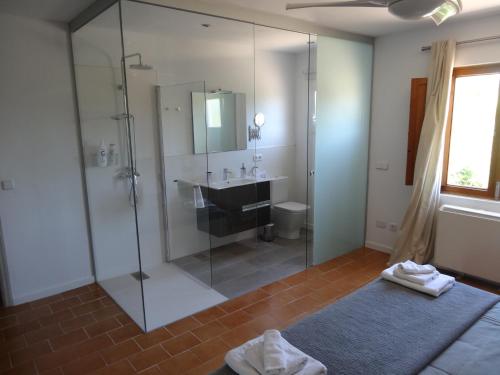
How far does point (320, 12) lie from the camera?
3.13 m

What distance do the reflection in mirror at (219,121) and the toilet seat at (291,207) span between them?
78cm

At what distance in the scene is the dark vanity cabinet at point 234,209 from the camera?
372 centimetres

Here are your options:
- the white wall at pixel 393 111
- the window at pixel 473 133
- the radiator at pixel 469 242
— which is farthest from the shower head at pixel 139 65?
the radiator at pixel 469 242

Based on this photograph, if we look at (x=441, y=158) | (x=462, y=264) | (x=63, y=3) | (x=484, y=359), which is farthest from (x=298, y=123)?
(x=484, y=359)

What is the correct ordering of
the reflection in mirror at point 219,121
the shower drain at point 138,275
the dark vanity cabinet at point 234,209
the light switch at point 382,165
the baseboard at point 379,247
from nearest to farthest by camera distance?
the shower drain at point 138,275
the reflection in mirror at point 219,121
the dark vanity cabinet at point 234,209
the light switch at point 382,165
the baseboard at point 379,247

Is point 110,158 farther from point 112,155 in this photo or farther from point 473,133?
point 473,133

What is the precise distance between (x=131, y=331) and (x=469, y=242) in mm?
3154

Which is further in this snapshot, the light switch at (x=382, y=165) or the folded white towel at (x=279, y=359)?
the light switch at (x=382, y=165)

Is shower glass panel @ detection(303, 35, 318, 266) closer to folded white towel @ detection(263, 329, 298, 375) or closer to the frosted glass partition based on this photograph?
the frosted glass partition

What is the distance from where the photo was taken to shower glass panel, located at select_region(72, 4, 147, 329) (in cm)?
281

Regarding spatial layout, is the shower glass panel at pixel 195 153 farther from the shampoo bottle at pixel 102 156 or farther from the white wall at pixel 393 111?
the white wall at pixel 393 111

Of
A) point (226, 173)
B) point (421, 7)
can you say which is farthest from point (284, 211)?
point (421, 7)

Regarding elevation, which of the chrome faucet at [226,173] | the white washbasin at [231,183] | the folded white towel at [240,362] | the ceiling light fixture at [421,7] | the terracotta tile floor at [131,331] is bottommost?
the terracotta tile floor at [131,331]

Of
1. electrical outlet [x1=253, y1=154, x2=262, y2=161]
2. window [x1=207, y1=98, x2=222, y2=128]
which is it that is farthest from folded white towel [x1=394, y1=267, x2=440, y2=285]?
window [x1=207, y1=98, x2=222, y2=128]
